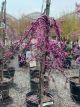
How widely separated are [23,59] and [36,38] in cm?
48

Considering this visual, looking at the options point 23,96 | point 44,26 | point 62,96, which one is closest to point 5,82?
point 23,96

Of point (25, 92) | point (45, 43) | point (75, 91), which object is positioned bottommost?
point (25, 92)

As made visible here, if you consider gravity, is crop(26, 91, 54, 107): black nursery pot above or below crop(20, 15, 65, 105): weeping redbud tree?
below

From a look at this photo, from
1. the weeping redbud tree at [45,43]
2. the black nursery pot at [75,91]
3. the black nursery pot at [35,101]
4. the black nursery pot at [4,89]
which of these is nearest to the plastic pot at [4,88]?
the black nursery pot at [4,89]

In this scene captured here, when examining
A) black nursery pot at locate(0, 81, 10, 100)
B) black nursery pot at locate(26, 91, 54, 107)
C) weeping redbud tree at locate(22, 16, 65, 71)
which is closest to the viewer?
weeping redbud tree at locate(22, 16, 65, 71)

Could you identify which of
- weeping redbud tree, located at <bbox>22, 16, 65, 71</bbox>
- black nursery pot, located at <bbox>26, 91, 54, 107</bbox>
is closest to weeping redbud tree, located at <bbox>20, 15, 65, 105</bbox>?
weeping redbud tree, located at <bbox>22, 16, 65, 71</bbox>

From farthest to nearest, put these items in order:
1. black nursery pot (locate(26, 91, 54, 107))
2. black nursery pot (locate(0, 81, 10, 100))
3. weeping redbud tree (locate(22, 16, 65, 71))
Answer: black nursery pot (locate(0, 81, 10, 100))
black nursery pot (locate(26, 91, 54, 107))
weeping redbud tree (locate(22, 16, 65, 71))

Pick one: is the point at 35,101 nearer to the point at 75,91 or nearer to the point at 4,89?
the point at 4,89

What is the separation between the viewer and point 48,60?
464cm

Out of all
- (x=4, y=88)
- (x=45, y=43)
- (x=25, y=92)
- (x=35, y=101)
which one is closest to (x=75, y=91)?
(x=25, y=92)

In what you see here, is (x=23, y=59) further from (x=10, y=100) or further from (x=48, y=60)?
(x=10, y=100)

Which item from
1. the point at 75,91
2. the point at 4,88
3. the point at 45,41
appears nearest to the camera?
the point at 45,41

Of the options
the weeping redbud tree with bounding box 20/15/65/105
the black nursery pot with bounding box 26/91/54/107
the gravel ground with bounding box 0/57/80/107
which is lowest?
the gravel ground with bounding box 0/57/80/107

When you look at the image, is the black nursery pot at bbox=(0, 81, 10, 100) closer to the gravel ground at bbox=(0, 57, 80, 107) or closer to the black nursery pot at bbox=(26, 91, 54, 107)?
the gravel ground at bbox=(0, 57, 80, 107)
